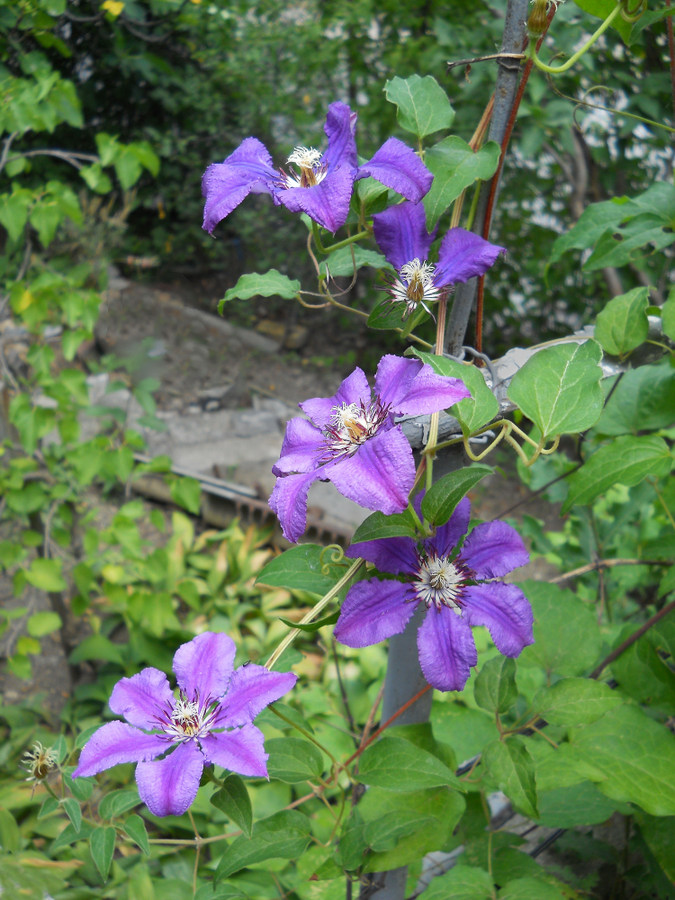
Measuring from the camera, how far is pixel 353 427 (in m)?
0.51

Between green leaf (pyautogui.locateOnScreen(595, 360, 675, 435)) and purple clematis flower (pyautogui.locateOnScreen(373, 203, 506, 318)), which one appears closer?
purple clematis flower (pyautogui.locateOnScreen(373, 203, 506, 318))

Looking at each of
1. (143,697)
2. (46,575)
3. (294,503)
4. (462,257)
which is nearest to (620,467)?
(462,257)

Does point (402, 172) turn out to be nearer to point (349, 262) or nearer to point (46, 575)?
point (349, 262)

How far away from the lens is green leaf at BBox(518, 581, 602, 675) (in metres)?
0.80

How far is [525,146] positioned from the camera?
2207mm

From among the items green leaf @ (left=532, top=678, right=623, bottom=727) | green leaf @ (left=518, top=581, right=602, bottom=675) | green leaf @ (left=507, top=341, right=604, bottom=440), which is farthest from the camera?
green leaf @ (left=518, top=581, right=602, bottom=675)

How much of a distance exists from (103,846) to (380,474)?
37cm

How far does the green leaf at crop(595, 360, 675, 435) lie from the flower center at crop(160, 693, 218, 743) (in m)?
0.53

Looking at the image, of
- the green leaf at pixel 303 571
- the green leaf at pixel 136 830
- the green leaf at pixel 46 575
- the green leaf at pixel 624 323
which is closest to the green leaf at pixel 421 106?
the green leaf at pixel 624 323

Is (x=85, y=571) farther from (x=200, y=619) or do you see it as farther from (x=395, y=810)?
(x=395, y=810)

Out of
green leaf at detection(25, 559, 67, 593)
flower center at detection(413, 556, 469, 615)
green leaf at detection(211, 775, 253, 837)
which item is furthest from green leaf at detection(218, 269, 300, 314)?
green leaf at detection(25, 559, 67, 593)

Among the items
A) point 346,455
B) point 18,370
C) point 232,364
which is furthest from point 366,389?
point 232,364

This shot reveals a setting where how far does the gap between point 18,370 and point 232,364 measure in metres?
2.22

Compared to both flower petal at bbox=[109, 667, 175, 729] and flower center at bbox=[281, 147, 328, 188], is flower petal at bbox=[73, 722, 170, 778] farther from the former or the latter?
flower center at bbox=[281, 147, 328, 188]
